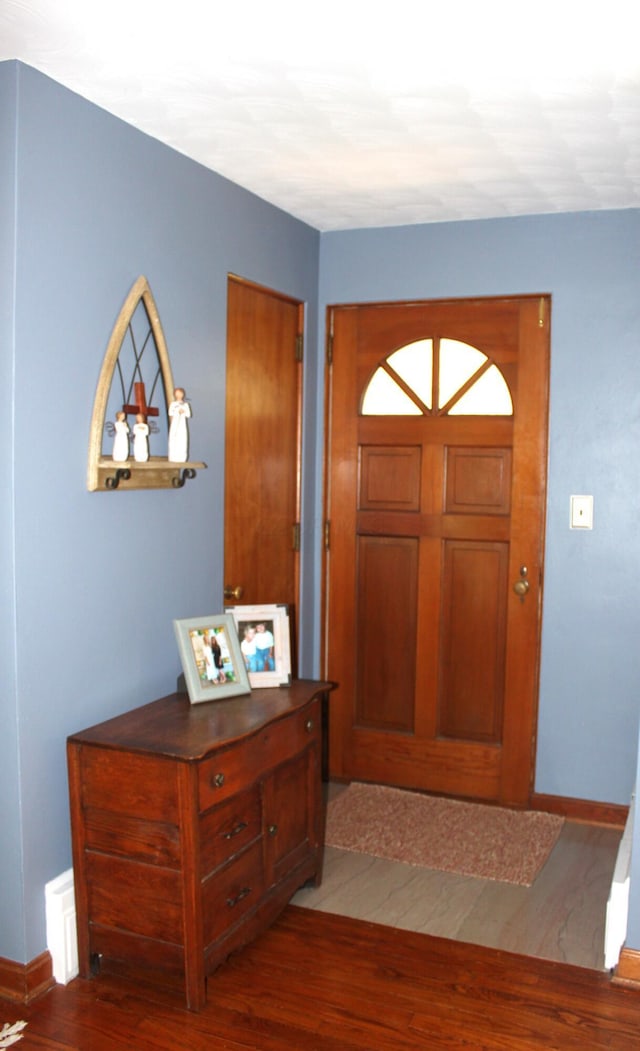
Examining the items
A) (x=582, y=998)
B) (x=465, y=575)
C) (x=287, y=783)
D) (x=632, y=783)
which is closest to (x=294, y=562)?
(x=465, y=575)

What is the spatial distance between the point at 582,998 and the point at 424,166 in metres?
2.48

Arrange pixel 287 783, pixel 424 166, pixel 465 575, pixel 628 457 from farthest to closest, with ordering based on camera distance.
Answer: pixel 465 575, pixel 628 457, pixel 424 166, pixel 287 783

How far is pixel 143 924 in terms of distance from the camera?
2.35 meters

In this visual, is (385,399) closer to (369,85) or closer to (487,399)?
(487,399)

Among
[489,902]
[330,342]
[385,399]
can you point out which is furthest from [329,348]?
[489,902]

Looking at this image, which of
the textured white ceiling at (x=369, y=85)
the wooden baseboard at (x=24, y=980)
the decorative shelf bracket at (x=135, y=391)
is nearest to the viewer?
the textured white ceiling at (x=369, y=85)

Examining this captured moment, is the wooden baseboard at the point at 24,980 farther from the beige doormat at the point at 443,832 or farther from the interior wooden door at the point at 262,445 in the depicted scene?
the interior wooden door at the point at 262,445

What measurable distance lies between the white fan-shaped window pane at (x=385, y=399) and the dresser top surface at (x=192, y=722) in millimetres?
1395

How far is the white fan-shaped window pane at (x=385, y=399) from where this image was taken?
12.6ft

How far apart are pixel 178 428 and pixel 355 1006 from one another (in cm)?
166

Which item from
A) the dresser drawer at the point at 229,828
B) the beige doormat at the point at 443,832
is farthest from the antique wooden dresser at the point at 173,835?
the beige doormat at the point at 443,832

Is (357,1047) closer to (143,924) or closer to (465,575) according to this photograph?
(143,924)

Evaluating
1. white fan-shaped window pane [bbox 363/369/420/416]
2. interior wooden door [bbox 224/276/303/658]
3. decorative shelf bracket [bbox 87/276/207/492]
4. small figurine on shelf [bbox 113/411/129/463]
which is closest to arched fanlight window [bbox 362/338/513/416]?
white fan-shaped window pane [bbox 363/369/420/416]

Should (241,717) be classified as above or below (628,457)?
below
